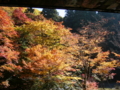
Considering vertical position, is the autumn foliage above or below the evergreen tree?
below

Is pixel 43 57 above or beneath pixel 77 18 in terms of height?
beneath

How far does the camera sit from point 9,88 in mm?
8711

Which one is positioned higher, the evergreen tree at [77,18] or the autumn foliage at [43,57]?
the evergreen tree at [77,18]

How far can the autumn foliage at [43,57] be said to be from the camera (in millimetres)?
6512

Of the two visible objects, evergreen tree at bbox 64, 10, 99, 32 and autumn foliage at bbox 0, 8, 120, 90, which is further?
evergreen tree at bbox 64, 10, 99, 32

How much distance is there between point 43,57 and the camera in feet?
20.4

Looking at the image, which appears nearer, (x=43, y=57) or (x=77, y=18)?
(x=43, y=57)

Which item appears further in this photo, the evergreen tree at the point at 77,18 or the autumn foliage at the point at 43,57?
the evergreen tree at the point at 77,18

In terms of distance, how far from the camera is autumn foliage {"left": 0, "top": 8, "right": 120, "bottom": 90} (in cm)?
651

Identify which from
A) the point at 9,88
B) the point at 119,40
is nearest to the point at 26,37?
the point at 9,88

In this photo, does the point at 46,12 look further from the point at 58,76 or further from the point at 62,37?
the point at 58,76

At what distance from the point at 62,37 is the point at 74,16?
519 inches

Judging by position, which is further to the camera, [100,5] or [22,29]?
[22,29]

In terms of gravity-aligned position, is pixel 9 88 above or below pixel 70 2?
below
